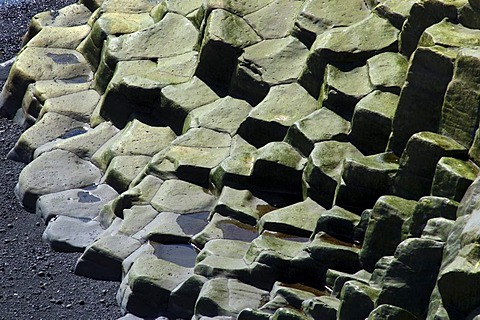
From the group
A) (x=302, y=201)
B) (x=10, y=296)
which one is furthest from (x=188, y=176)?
(x=10, y=296)

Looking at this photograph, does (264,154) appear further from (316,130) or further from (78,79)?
(78,79)

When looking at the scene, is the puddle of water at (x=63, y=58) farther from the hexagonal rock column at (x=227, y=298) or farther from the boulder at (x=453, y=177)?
the boulder at (x=453, y=177)

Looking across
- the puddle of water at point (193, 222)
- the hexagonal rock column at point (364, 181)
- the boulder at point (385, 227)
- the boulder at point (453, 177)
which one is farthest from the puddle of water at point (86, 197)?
the boulder at point (453, 177)

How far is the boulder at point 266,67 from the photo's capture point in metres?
11.7

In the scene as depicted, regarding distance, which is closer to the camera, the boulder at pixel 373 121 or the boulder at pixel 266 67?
the boulder at pixel 373 121

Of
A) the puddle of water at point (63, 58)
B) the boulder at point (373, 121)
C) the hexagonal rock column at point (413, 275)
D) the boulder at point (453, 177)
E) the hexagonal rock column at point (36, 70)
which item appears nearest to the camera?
the hexagonal rock column at point (413, 275)

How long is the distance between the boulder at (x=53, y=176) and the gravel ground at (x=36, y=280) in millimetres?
185

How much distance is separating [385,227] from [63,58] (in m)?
6.49

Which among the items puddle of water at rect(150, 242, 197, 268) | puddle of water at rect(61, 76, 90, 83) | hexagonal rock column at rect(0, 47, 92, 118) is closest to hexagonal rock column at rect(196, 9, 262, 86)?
puddle of water at rect(61, 76, 90, 83)

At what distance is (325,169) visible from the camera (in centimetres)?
1026

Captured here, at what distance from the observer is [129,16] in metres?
14.1

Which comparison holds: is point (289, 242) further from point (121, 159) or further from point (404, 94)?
point (121, 159)

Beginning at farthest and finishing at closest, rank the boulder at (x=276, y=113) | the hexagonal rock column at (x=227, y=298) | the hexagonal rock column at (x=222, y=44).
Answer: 1. the hexagonal rock column at (x=222, y=44)
2. the boulder at (x=276, y=113)
3. the hexagonal rock column at (x=227, y=298)

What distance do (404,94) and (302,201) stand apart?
58.6 inches
